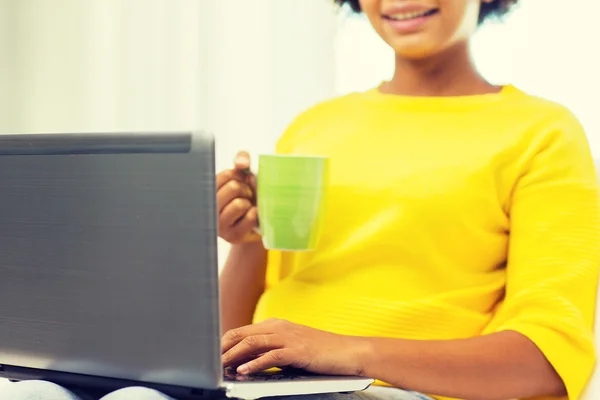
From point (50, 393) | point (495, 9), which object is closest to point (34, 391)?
point (50, 393)

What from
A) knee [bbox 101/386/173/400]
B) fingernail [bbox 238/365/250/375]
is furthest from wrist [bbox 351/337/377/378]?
knee [bbox 101/386/173/400]

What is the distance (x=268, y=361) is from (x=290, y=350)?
0.03 m

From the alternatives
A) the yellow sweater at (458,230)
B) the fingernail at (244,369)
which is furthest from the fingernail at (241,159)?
the fingernail at (244,369)

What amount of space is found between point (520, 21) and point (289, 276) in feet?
3.02

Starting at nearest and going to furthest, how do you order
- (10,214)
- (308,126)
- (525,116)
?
1. (10,214)
2. (525,116)
3. (308,126)

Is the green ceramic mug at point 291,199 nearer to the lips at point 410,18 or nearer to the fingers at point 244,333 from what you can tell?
the fingers at point 244,333

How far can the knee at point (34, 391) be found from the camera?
78 centimetres

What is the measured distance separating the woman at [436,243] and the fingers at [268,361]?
3 cm

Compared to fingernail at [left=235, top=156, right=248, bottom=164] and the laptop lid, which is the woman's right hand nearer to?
fingernail at [left=235, top=156, right=248, bottom=164]

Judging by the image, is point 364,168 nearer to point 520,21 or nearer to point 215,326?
point 215,326

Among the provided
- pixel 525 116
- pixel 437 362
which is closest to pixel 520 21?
pixel 525 116

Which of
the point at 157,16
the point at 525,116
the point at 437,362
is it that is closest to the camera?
the point at 437,362

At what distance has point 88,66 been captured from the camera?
2279mm

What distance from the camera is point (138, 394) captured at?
737 mm
